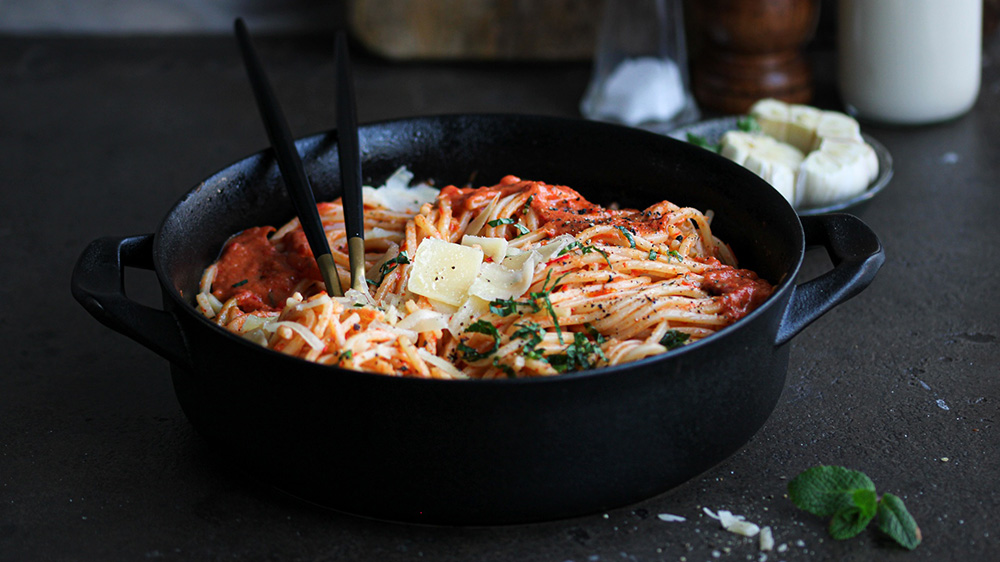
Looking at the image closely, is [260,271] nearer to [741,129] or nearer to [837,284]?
[837,284]

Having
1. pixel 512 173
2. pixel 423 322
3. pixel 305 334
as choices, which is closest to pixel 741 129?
pixel 512 173

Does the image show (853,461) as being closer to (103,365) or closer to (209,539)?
(209,539)

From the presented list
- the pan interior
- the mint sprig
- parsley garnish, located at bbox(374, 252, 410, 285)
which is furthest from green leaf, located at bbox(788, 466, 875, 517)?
parsley garnish, located at bbox(374, 252, 410, 285)

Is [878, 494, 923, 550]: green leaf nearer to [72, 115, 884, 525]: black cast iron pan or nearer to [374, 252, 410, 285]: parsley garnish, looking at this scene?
[72, 115, 884, 525]: black cast iron pan

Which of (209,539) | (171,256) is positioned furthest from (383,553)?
Result: (171,256)

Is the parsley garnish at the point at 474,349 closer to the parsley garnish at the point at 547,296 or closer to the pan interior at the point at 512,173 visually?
the parsley garnish at the point at 547,296

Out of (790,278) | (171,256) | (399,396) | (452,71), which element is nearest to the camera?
(399,396)

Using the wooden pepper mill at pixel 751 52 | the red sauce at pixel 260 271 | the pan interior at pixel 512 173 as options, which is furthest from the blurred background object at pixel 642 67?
the red sauce at pixel 260 271
